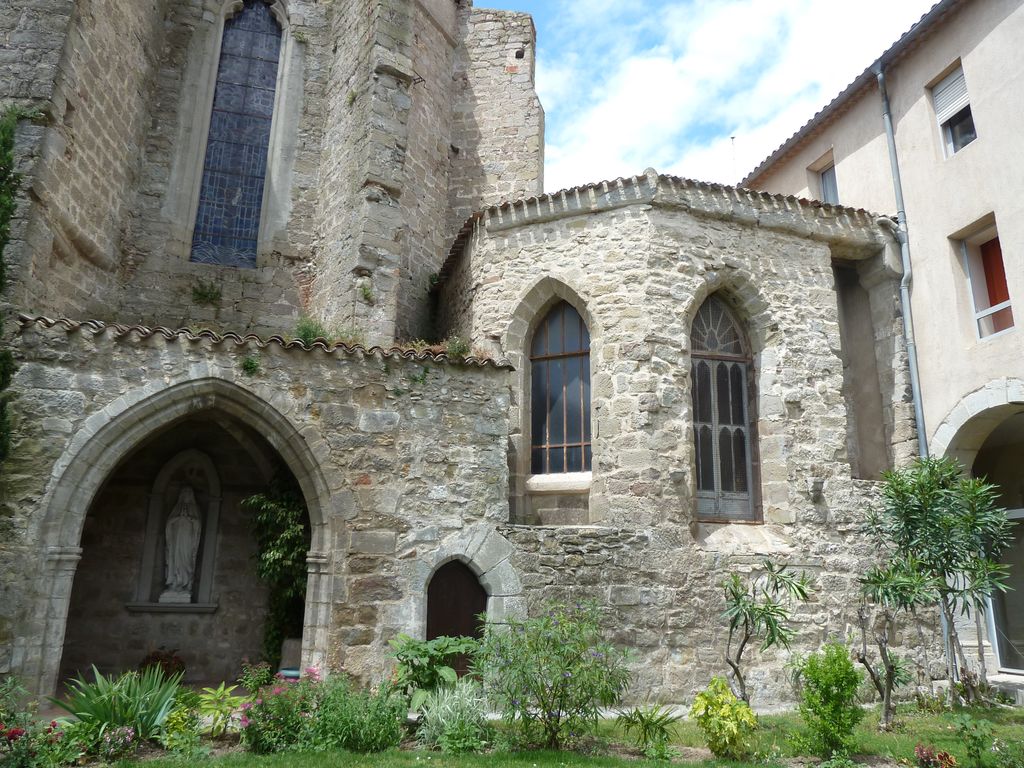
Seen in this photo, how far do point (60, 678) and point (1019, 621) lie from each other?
13912 mm

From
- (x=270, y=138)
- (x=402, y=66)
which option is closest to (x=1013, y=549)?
(x=402, y=66)

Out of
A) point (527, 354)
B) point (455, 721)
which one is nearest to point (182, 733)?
point (455, 721)

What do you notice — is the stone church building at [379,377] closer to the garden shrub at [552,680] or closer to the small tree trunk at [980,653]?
the garden shrub at [552,680]

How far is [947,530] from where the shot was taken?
8.53 meters

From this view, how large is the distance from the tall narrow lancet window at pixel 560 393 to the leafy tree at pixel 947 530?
398 cm

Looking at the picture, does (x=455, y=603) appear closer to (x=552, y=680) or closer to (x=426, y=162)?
(x=552, y=680)

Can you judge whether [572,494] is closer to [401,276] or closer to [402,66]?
[401,276]

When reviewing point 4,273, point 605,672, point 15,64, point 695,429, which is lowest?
point 605,672

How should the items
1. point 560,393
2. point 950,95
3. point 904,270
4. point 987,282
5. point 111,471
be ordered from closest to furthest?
point 111,471, point 560,393, point 987,282, point 950,95, point 904,270

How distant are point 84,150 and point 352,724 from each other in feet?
28.3

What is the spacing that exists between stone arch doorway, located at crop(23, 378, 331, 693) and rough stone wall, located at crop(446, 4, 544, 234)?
23.4 ft

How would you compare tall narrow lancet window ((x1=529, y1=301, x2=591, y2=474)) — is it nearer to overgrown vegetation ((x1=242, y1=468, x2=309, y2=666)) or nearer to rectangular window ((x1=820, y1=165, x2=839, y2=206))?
overgrown vegetation ((x1=242, y1=468, x2=309, y2=666))

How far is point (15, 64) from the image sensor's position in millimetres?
8797

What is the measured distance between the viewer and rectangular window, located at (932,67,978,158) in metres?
10.4
